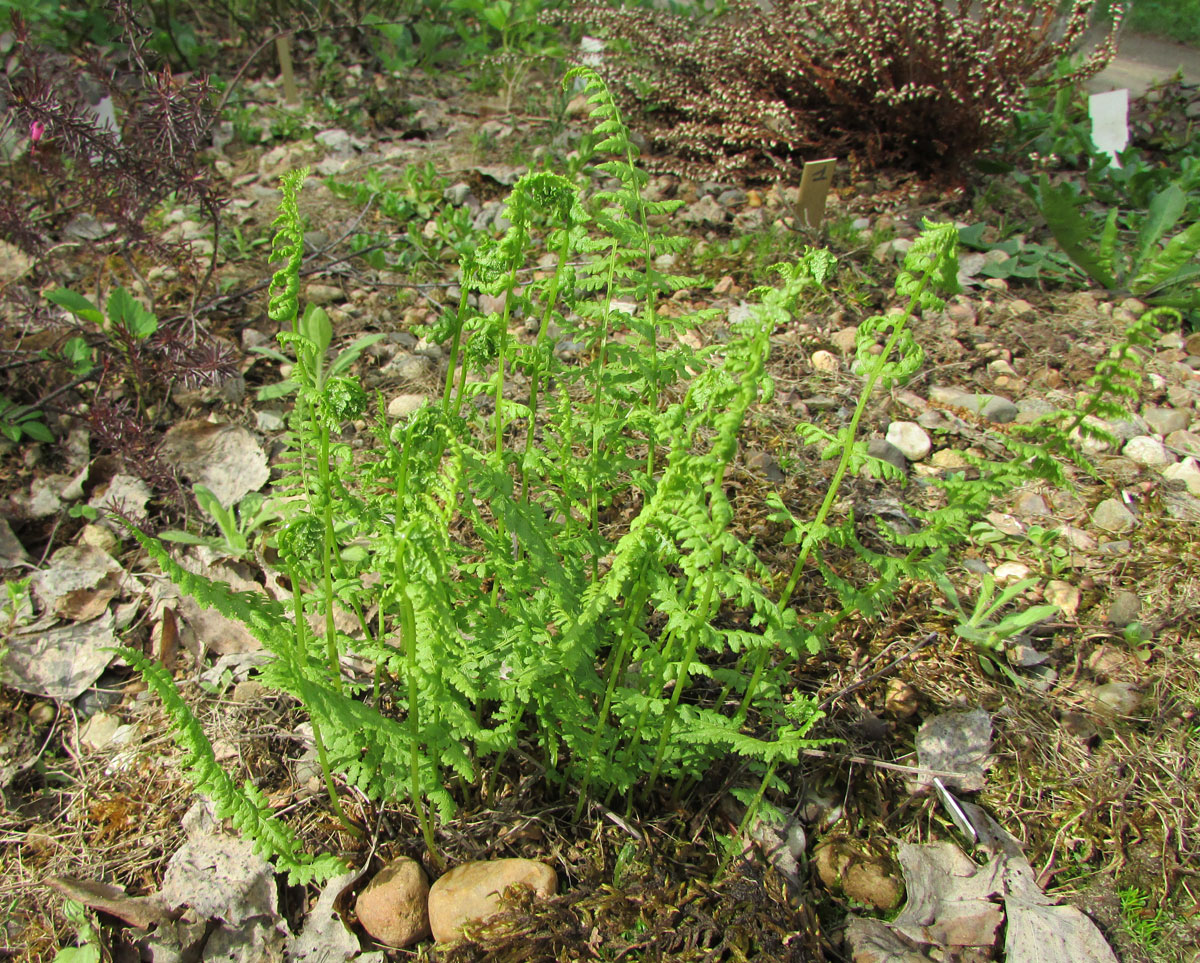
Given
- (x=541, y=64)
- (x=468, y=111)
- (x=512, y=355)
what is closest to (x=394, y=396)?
(x=512, y=355)

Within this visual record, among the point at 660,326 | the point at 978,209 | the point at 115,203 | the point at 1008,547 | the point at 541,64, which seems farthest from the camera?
the point at 541,64

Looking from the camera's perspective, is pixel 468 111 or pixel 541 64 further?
pixel 541 64

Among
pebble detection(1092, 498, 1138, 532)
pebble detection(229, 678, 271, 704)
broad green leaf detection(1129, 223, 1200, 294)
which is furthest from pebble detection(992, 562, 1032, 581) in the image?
pebble detection(229, 678, 271, 704)

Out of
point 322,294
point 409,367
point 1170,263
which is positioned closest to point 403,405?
point 409,367

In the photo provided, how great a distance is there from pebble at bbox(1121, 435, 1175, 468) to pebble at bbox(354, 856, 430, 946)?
268 centimetres

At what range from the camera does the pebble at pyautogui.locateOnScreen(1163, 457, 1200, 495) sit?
2752 millimetres

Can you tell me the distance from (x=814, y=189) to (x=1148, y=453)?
1.64 m

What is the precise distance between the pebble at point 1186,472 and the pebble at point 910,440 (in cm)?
78

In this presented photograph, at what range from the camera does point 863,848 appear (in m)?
1.82

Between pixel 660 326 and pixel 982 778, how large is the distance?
132 cm

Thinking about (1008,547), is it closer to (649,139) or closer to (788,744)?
(788,744)

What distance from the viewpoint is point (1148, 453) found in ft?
9.30

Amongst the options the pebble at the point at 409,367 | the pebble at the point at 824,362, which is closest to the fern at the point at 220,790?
the pebble at the point at 409,367

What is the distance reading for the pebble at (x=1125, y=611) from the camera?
2.31 metres
